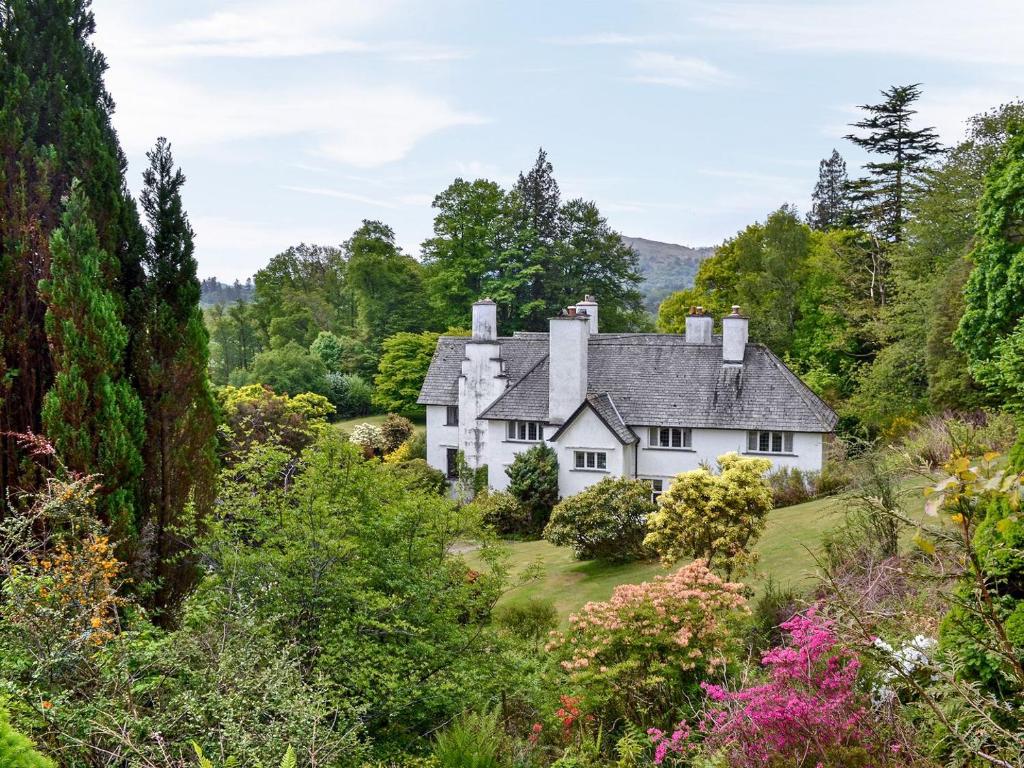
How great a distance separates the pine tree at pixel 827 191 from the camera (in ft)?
222

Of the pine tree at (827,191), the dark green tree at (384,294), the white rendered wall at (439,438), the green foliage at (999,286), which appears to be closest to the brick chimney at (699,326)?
the green foliage at (999,286)

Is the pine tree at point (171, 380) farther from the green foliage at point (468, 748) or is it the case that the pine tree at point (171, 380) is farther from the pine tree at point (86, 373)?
the green foliage at point (468, 748)

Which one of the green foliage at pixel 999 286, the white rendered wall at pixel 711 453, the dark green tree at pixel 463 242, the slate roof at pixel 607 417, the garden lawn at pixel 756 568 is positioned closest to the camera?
the garden lawn at pixel 756 568

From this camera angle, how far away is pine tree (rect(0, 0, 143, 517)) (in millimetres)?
10914

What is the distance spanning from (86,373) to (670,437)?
79.4 ft

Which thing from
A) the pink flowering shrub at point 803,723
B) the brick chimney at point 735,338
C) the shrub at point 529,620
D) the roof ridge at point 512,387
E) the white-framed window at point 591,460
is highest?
the brick chimney at point 735,338

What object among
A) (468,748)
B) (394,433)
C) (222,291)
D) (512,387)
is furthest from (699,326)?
(222,291)

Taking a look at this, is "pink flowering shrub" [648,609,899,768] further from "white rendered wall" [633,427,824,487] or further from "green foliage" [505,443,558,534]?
"green foliage" [505,443,558,534]

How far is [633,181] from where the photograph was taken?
116 feet

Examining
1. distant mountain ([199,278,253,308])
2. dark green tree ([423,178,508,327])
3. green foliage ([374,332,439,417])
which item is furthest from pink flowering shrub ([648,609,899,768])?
distant mountain ([199,278,253,308])

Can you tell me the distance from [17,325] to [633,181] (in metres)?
28.6

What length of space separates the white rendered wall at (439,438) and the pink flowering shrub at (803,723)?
94.4 ft

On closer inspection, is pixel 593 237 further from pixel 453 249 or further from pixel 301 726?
pixel 301 726

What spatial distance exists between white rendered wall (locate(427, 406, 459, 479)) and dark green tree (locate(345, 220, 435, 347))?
2268cm
